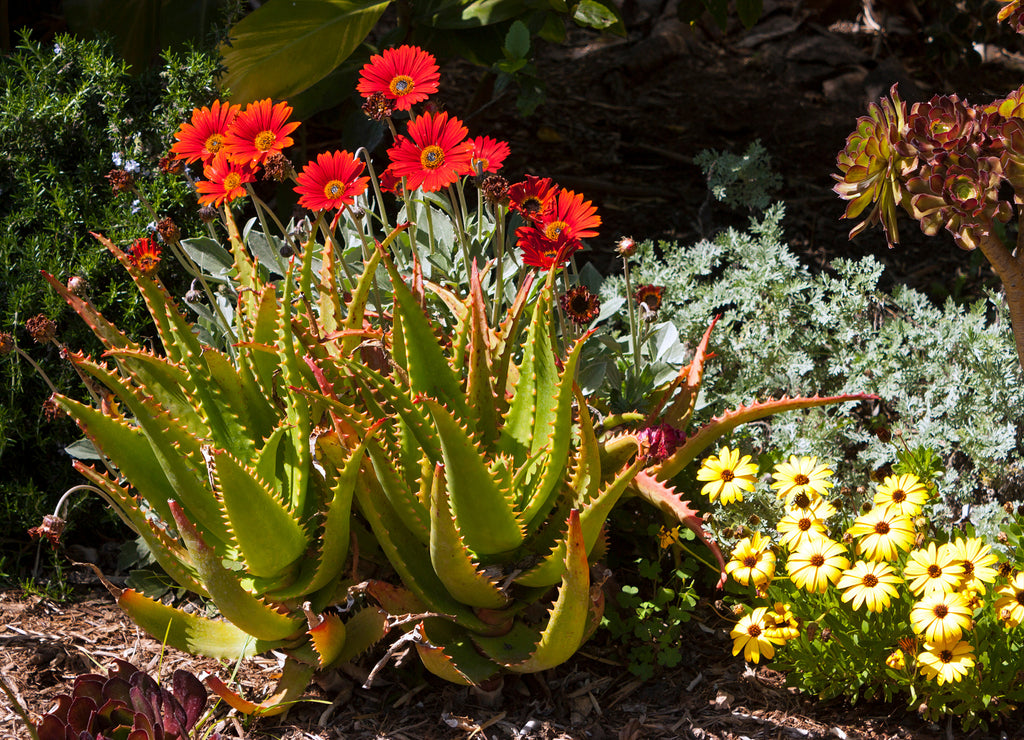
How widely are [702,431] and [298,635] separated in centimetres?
90

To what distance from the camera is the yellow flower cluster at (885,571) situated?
5.49 feet

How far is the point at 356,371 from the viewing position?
1.95m

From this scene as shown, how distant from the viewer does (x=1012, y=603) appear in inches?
67.1

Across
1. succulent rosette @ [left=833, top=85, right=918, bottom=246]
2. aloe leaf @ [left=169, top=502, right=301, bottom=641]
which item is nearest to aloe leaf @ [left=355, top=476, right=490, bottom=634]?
aloe leaf @ [left=169, top=502, right=301, bottom=641]

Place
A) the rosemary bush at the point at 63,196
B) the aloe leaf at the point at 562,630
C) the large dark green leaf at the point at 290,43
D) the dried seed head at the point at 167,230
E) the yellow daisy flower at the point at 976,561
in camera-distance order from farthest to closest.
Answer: the large dark green leaf at the point at 290,43
the rosemary bush at the point at 63,196
the dried seed head at the point at 167,230
the yellow daisy flower at the point at 976,561
the aloe leaf at the point at 562,630

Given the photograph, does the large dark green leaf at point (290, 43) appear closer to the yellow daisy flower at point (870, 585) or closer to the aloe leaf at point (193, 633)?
the aloe leaf at point (193, 633)

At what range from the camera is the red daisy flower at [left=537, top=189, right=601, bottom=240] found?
6.22 feet

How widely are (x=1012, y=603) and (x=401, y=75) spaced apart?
4.97 feet

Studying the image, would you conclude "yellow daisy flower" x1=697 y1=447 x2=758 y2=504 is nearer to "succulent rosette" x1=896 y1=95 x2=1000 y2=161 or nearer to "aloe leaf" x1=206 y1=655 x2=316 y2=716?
"succulent rosette" x1=896 y1=95 x2=1000 y2=161

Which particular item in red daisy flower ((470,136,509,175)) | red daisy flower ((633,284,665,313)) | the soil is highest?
red daisy flower ((470,136,509,175))

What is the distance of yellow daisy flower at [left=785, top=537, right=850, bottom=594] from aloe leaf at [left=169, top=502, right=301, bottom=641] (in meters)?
0.96

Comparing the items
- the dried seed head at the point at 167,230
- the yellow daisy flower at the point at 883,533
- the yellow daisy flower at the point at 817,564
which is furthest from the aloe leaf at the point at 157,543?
the yellow daisy flower at the point at 883,533

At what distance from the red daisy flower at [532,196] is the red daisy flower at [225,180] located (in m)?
0.51

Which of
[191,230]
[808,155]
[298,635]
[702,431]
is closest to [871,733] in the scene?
[702,431]
